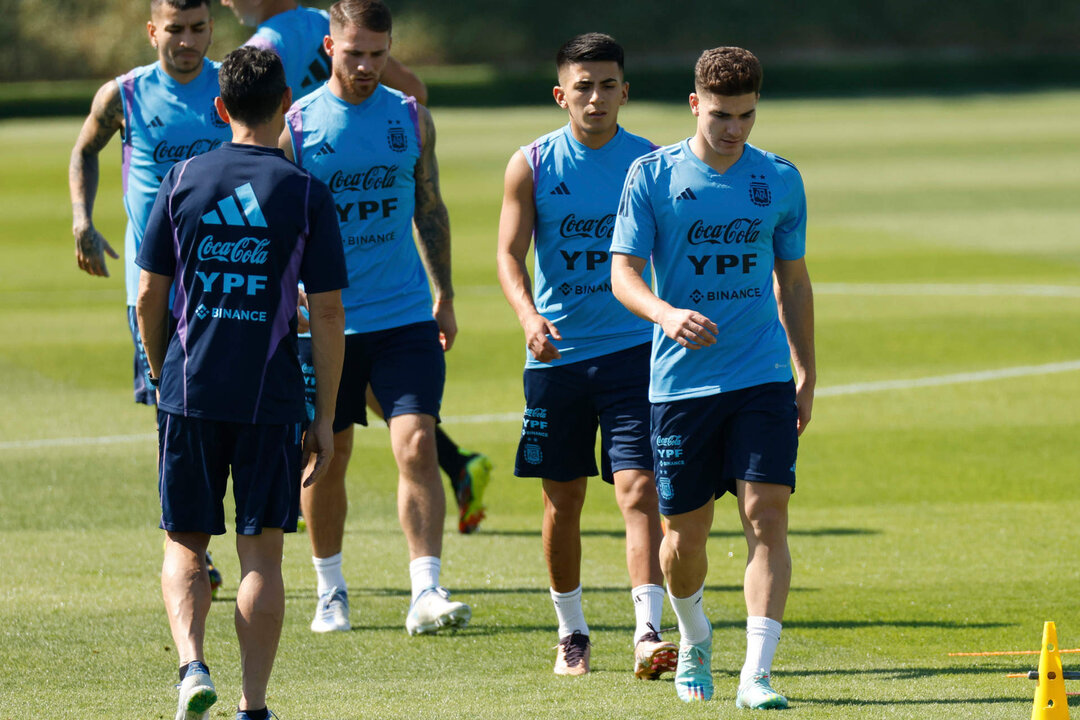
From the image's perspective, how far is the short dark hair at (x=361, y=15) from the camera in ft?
22.5

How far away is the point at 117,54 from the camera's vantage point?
56.2 meters

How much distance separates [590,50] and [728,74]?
89 cm

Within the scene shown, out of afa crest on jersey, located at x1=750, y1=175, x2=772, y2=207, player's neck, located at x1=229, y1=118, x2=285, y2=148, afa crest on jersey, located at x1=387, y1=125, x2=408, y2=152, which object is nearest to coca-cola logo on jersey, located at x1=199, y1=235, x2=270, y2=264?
player's neck, located at x1=229, y1=118, x2=285, y2=148

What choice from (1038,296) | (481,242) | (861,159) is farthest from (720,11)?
(1038,296)

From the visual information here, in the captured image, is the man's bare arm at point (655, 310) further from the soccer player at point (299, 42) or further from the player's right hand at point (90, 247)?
the player's right hand at point (90, 247)

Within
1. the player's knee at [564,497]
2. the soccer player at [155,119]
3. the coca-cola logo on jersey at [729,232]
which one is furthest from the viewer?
the soccer player at [155,119]

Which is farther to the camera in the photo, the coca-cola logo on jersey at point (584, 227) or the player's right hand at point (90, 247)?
the player's right hand at point (90, 247)

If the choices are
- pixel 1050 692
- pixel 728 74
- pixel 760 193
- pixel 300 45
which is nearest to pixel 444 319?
pixel 300 45

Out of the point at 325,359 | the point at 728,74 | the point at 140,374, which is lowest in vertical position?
the point at 140,374

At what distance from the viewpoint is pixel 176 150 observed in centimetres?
762

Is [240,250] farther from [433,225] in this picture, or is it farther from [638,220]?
[433,225]

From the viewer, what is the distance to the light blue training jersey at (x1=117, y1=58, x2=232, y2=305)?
7.61 metres

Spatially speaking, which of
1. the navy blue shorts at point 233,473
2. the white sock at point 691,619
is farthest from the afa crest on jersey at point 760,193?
the navy blue shorts at point 233,473

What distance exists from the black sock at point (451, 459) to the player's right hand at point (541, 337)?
307 cm
